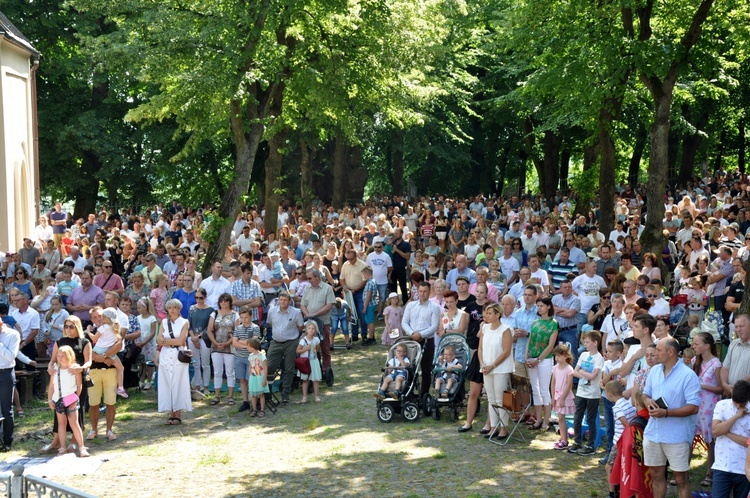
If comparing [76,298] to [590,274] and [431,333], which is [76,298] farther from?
[590,274]

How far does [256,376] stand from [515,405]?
3.75 meters

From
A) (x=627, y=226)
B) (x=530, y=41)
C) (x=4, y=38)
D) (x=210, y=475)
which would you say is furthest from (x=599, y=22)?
(x=4, y=38)

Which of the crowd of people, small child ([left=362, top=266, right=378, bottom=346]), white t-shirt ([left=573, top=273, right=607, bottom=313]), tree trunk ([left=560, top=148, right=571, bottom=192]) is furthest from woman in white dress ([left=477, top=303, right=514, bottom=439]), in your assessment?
tree trunk ([left=560, top=148, right=571, bottom=192])

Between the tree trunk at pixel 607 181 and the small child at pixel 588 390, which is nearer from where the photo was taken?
the small child at pixel 588 390

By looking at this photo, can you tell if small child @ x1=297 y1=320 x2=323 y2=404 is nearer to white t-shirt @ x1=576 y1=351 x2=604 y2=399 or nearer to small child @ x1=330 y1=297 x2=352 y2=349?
small child @ x1=330 y1=297 x2=352 y2=349

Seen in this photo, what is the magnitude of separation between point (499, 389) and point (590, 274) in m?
3.81

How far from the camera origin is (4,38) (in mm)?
27859

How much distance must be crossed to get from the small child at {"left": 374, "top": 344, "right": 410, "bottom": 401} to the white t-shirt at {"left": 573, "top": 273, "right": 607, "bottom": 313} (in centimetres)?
318

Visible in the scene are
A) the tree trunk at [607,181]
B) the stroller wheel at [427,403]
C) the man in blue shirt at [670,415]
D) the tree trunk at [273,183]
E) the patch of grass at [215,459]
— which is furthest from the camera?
the tree trunk at [273,183]

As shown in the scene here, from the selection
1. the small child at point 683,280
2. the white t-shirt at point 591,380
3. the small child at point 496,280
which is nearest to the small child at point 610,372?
the white t-shirt at point 591,380

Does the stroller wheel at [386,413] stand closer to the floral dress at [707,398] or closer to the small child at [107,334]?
the small child at [107,334]

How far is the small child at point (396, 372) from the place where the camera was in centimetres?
1295

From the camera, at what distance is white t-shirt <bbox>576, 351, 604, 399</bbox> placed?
36.1ft

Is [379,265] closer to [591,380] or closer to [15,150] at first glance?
[591,380]
